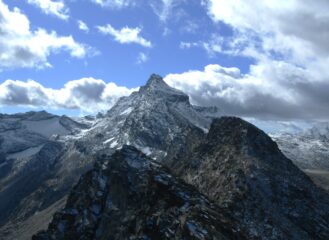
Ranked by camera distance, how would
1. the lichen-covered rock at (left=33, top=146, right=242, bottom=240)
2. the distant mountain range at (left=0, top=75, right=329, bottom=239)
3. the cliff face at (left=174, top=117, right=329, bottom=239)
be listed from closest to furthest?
the lichen-covered rock at (left=33, top=146, right=242, bottom=240) → the distant mountain range at (left=0, top=75, right=329, bottom=239) → the cliff face at (left=174, top=117, right=329, bottom=239)

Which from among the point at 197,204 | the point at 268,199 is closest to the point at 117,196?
the point at 197,204

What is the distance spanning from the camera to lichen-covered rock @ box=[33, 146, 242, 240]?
192 feet

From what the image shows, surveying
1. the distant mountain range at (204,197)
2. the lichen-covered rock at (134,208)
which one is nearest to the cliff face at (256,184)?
the distant mountain range at (204,197)

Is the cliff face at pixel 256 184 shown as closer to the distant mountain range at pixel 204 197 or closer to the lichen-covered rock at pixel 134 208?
the distant mountain range at pixel 204 197

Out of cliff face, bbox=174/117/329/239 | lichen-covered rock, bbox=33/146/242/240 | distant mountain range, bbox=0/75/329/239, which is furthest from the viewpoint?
cliff face, bbox=174/117/329/239

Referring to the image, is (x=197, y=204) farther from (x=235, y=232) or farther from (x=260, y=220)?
(x=260, y=220)

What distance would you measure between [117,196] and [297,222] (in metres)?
40.1

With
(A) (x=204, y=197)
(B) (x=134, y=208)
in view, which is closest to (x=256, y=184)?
(B) (x=134, y=208)

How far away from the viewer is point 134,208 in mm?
80938

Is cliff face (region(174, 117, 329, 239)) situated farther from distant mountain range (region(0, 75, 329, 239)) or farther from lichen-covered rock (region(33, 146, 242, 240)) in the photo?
lichen-covered rock (region(33, 146, 242, 240))

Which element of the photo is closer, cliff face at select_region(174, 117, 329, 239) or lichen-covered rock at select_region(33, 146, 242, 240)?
lichen-covered rock at select_region(33, 146, 242, 240)

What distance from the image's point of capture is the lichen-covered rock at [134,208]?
5859cm

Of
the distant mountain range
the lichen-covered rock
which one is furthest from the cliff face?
the lichen-covered rock

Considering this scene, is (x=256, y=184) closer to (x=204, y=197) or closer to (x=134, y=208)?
(x=134, y=208)
